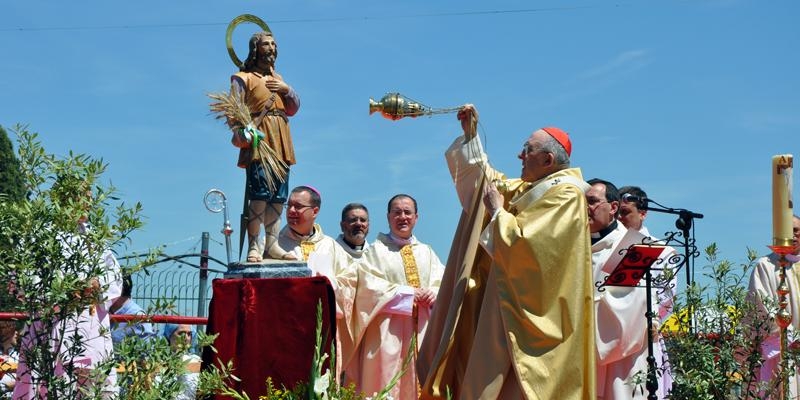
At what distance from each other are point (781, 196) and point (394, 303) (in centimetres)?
322

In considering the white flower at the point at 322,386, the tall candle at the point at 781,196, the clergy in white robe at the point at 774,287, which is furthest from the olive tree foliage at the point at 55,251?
the clergy in white robe at the point at 774,287

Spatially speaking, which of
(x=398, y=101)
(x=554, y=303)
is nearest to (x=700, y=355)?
(x=554, y=303)

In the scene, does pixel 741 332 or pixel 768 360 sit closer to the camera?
pixel 741 332

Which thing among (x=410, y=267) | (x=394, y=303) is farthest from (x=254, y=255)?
(x=410, y=267)

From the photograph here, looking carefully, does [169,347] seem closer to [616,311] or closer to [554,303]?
[554,303]

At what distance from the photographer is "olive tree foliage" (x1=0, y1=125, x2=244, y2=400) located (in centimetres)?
537

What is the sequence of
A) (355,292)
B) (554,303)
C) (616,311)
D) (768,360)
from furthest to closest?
(768,360) < (355,292) < (616,311) < (554,303)

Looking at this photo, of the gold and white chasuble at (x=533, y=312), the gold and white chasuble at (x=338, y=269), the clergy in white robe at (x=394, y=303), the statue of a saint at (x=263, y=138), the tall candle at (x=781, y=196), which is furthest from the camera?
the clergy in white robe at (x=394, y=303)

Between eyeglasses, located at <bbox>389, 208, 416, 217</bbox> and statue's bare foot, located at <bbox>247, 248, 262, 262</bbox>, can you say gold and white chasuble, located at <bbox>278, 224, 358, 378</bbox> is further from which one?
statue's bare foot, located at <bbox>247, 248, 262, 262</bbox>

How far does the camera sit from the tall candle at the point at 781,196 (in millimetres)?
7395

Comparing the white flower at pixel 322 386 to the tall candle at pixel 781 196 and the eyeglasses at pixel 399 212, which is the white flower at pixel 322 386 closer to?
the tall candle at pixel 781 196

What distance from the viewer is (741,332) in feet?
→ 23.4

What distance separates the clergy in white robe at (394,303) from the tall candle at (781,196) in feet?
9.52

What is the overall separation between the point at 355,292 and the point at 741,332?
322 cm
